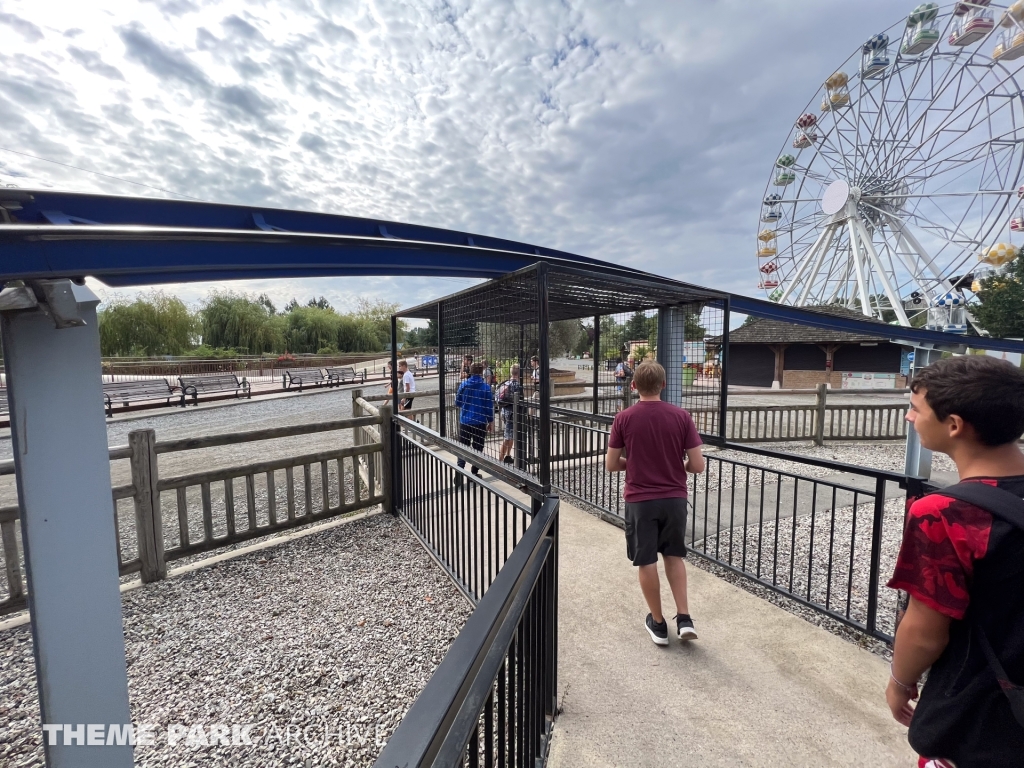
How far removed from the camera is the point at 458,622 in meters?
2.94

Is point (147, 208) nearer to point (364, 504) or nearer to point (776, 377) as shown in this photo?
point (364, 504)

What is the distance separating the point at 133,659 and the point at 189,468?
5.19 m

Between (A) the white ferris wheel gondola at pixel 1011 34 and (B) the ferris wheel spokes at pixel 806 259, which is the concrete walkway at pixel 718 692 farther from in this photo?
(B) the ferris wheel spokes at pixel 806 259

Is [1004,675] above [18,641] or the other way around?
above

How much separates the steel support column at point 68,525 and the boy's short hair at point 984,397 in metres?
2.25

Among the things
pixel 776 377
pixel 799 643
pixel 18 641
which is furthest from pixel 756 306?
pixel 776 377

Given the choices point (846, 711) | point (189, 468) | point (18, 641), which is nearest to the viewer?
point (846, 711)

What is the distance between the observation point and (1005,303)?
96.5 feet

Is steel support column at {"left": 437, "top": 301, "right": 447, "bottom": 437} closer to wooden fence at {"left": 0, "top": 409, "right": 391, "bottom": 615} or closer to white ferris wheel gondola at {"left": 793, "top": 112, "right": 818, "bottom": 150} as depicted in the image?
wooden fence at {"left": 0, "top": 409, "right": 391, "bottom": 615}

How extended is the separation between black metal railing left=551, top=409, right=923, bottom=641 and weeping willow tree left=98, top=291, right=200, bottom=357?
116 feet

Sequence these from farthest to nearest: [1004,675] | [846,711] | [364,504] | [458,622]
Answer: [364,504], [458,622], [846,711], [1004,675]

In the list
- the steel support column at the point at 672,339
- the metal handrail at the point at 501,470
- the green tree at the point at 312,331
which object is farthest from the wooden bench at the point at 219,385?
the green tree at the point at 312,331

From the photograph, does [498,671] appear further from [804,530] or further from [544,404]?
[804,530]

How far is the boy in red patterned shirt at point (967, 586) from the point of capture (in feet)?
3.18
